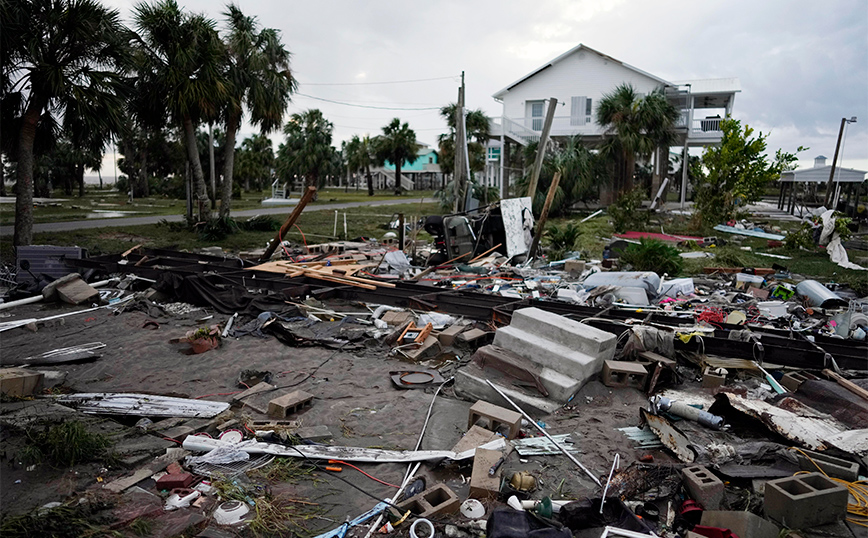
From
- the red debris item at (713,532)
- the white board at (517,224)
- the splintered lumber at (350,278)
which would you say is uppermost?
the white board at (517,224)

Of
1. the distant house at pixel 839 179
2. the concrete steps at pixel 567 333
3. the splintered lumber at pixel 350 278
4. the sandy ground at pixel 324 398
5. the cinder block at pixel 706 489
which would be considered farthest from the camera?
the distant house at pixel 839 179

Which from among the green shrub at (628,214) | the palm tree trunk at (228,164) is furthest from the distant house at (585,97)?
the palm tree trunk at (228,164)

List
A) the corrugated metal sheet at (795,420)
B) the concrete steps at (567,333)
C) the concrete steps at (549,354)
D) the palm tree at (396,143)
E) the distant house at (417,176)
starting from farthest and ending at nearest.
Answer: the distant house at (417,176) → the palm tree at (396,143) → the concrete steps at (567,333) → the concrete steps at (549,354) → the corrugated metal sheet at (795,420)

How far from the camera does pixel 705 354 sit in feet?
21.9

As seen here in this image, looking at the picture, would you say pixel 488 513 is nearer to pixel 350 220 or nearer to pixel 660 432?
pixel 660 432

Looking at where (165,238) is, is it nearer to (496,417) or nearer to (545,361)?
(545,361)

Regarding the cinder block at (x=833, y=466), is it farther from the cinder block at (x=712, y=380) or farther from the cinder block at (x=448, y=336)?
the cinder block at (x=448, y=336)

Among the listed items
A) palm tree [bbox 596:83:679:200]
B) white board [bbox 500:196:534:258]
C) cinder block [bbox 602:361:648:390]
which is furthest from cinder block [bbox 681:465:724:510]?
palm tree [bbox 596:83:679:200]

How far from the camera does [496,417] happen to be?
4.93 m

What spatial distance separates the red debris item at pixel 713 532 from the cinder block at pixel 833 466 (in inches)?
49.6

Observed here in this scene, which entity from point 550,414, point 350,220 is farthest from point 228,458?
point 350,220

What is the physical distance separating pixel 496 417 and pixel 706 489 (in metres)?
1.82

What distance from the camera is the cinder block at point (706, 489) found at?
365 centimetres

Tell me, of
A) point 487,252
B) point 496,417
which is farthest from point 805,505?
point 487,252
